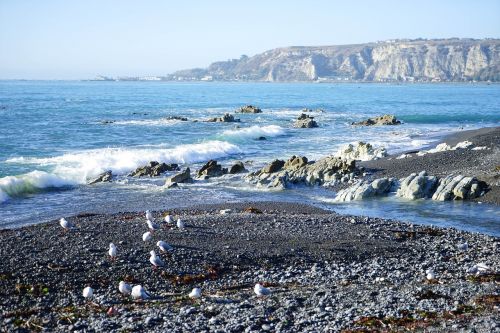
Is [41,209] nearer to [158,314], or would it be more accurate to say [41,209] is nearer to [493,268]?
[158,314]

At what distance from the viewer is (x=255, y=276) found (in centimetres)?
1359

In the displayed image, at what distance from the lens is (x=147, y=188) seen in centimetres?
2705

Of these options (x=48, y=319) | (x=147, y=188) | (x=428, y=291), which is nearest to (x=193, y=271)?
(x=48, y=319)

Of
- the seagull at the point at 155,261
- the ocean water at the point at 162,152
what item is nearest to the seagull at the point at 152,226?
the seagull at the point at 155,261

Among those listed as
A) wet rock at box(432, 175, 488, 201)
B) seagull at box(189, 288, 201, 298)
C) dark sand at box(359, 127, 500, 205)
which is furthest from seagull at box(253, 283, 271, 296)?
dark sand at box(359, 127, 500, 205)

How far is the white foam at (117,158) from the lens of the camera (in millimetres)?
31188

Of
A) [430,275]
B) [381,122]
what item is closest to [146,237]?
[430,275]

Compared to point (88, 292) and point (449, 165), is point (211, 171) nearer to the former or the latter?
point (449, 165)

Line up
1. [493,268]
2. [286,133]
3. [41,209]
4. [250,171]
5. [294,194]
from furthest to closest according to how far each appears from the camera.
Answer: [286,133] < [250,171] < [294,194] < [41,209] < [493,268]

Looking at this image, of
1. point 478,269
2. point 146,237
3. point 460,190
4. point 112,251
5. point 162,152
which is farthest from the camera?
point 162,152

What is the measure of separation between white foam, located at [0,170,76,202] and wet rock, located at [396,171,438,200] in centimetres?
1520

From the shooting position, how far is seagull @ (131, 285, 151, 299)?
11.8 metres

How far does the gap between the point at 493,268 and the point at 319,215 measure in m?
7.27

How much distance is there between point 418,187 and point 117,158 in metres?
18.3
